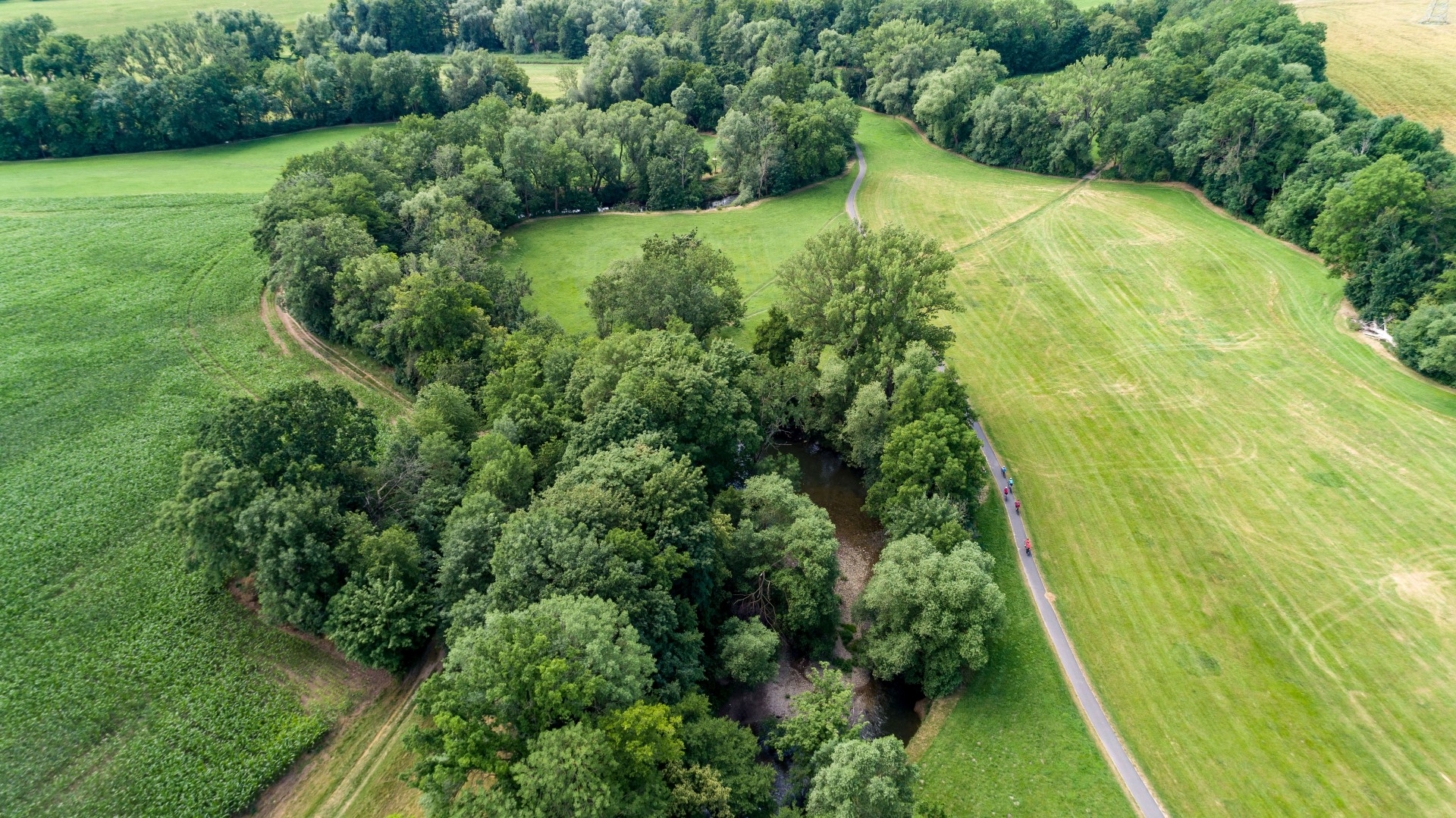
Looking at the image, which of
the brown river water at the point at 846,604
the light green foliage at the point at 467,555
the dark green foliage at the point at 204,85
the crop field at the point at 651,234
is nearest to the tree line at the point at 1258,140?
the crop field at the point at 651,234

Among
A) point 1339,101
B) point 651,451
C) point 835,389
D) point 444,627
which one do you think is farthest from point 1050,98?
point 444,627

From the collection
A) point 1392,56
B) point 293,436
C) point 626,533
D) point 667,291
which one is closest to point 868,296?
point 667,291

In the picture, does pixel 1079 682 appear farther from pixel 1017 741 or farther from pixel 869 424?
pixel 869 424

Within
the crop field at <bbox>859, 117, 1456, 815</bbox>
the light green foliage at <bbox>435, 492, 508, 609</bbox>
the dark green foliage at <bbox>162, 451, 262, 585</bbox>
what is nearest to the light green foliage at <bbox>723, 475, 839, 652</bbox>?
the crop field at <bbox>859, 117, 1456, 815</bbox>

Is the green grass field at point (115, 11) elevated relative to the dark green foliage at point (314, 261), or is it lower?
elevated

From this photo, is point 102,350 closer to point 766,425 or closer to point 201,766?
point 201,766

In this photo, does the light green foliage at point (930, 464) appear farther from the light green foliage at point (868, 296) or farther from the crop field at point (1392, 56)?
the crop field at point (1392, 56)

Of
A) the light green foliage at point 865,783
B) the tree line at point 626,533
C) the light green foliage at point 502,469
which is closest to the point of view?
the light green foliage at point 865,783
